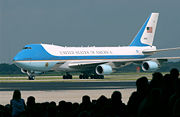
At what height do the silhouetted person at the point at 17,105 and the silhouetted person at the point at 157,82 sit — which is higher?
the silhouetted person at the point at 157,82

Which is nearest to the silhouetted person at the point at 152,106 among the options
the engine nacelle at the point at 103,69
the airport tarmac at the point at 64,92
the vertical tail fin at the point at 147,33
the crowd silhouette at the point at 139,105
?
the crowd silhouette at the point at 139,105

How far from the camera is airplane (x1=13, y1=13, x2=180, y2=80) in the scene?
2520 inches

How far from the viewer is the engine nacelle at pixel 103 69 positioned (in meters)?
64.4

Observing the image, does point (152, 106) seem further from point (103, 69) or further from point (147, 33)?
point (147, 33)

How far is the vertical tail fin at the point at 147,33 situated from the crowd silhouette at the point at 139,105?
6781 centimetres

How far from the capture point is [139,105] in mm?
9031

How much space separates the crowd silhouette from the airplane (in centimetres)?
5191

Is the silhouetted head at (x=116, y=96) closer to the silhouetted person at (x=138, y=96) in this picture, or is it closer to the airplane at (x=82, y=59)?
the silhouetted person at (x=138, y=96)

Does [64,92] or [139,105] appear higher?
[64,92]

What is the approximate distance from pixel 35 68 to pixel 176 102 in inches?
2240

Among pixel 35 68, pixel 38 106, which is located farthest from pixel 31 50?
pixel 38 106

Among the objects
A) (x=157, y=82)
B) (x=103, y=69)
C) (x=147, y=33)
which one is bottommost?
(x=157, y=82)

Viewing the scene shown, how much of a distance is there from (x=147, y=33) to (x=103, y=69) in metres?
19.4

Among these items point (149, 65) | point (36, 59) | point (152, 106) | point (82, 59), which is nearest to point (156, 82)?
point (152, 106)
